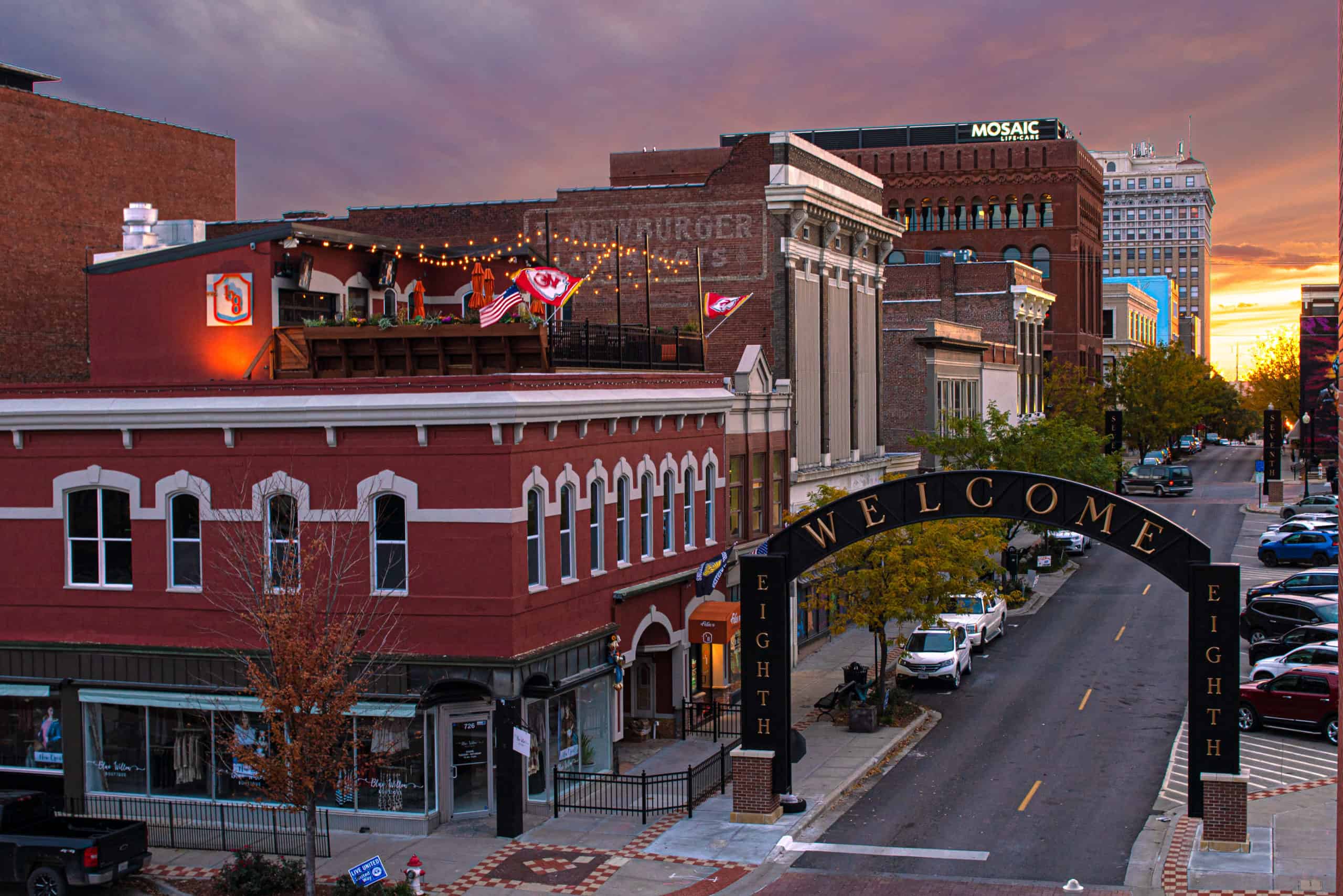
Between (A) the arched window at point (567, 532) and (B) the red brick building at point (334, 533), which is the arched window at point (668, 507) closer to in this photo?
(B) the red brick building at point (334, 533)

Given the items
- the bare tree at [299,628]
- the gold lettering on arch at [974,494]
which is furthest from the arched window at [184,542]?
the gold lettering on arch at [974,494]

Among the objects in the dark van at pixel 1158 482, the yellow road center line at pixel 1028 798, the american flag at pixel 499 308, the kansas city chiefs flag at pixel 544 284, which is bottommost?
the yellow road center line at pixel 1028 798

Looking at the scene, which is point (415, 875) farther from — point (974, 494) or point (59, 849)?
point (974, 494)

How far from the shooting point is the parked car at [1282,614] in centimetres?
4034

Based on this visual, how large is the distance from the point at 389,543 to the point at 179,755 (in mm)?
5962


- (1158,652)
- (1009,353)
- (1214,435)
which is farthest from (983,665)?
(1214,435)

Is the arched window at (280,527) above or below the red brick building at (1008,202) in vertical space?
below

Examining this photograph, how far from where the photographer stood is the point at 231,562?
83.6 ft

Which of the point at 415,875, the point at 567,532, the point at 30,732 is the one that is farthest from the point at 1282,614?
the point at 30,732

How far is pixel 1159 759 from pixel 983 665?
1143cm

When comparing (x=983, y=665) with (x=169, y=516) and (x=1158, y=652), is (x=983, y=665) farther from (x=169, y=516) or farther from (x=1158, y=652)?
(x=169, y=516)

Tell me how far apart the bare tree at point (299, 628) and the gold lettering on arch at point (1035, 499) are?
11507 mm

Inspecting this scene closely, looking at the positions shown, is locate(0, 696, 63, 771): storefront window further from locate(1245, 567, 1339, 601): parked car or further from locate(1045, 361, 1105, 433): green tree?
locate(1045, 361, 1105, 433): green tree

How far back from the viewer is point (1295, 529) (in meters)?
58.7
